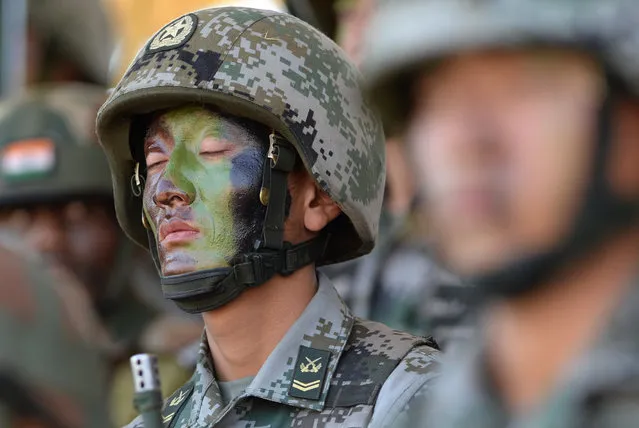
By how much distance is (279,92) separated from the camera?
Answer: 128 inches

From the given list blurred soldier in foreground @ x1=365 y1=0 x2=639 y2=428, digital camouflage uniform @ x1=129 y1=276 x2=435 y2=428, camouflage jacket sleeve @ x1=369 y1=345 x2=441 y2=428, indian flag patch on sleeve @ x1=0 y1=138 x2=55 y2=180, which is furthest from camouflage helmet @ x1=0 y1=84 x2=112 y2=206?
blurred soldier in foreground @ x1=365 y1=0 x2=639 y2=428

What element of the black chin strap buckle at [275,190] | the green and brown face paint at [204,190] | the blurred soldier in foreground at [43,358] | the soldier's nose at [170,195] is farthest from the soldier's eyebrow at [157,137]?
the blurred soldier in foreground at [43,358]

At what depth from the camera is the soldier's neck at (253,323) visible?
3213 mm

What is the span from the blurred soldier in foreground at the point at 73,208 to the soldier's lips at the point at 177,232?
312 cm

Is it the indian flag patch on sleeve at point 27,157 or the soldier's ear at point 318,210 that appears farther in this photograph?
the indian flag patch on sleeve at point 27,157

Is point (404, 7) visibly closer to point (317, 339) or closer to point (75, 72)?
point (317, 339)

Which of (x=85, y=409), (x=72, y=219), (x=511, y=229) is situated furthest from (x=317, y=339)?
(x=72, y=219)

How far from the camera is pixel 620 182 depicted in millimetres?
1605

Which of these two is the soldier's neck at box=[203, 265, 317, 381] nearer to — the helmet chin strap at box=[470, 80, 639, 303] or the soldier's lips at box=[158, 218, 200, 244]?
the soldier's lips at box=[158, 218, 200, 244]

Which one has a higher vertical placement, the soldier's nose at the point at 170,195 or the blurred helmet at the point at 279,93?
the blurred helmet at the point at 279,93

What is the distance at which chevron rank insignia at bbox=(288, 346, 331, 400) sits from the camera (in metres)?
3.10

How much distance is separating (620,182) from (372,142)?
1.85 metres

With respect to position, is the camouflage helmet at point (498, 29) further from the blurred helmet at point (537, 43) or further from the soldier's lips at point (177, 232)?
the soldier's lips at point (177, 232)

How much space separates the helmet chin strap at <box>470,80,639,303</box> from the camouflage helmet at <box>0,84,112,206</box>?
5108 mm
